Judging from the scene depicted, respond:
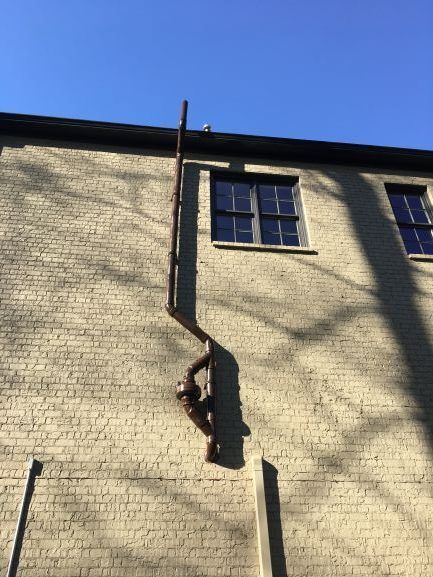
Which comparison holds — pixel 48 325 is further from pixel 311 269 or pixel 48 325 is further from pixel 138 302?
pixel 311 269

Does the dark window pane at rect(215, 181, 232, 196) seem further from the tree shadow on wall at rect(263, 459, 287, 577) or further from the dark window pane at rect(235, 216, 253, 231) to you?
the tree shadow on wall at rect(263, 459, 287, 577)

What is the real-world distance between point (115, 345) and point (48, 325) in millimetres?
964

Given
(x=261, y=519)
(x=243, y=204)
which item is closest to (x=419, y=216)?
(x=243, y=204)

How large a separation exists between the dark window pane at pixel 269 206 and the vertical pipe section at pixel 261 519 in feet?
15.2

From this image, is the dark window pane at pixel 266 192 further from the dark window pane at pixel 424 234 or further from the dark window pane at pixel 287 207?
the dark window pane at pixel 424 234

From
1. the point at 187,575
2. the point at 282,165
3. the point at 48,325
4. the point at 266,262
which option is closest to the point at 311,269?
the point at 266,262

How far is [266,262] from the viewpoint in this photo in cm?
787

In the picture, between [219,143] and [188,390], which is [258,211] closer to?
[219,143]

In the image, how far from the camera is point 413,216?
9305 millimetres

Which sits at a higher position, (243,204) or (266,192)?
(266,192)

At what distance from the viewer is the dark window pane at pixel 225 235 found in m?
8.43

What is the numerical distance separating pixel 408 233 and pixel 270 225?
257 cm

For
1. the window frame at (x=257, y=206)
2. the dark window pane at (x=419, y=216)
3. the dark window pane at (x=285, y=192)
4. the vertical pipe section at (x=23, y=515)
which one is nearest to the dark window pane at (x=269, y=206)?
the window frame at (x=257, y=206)

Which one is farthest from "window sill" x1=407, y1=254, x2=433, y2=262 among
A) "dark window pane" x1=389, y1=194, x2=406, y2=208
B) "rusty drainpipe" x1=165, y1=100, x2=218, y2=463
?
"rusty drainpipe" x1=165, y1=100, x2=218, y2=463
